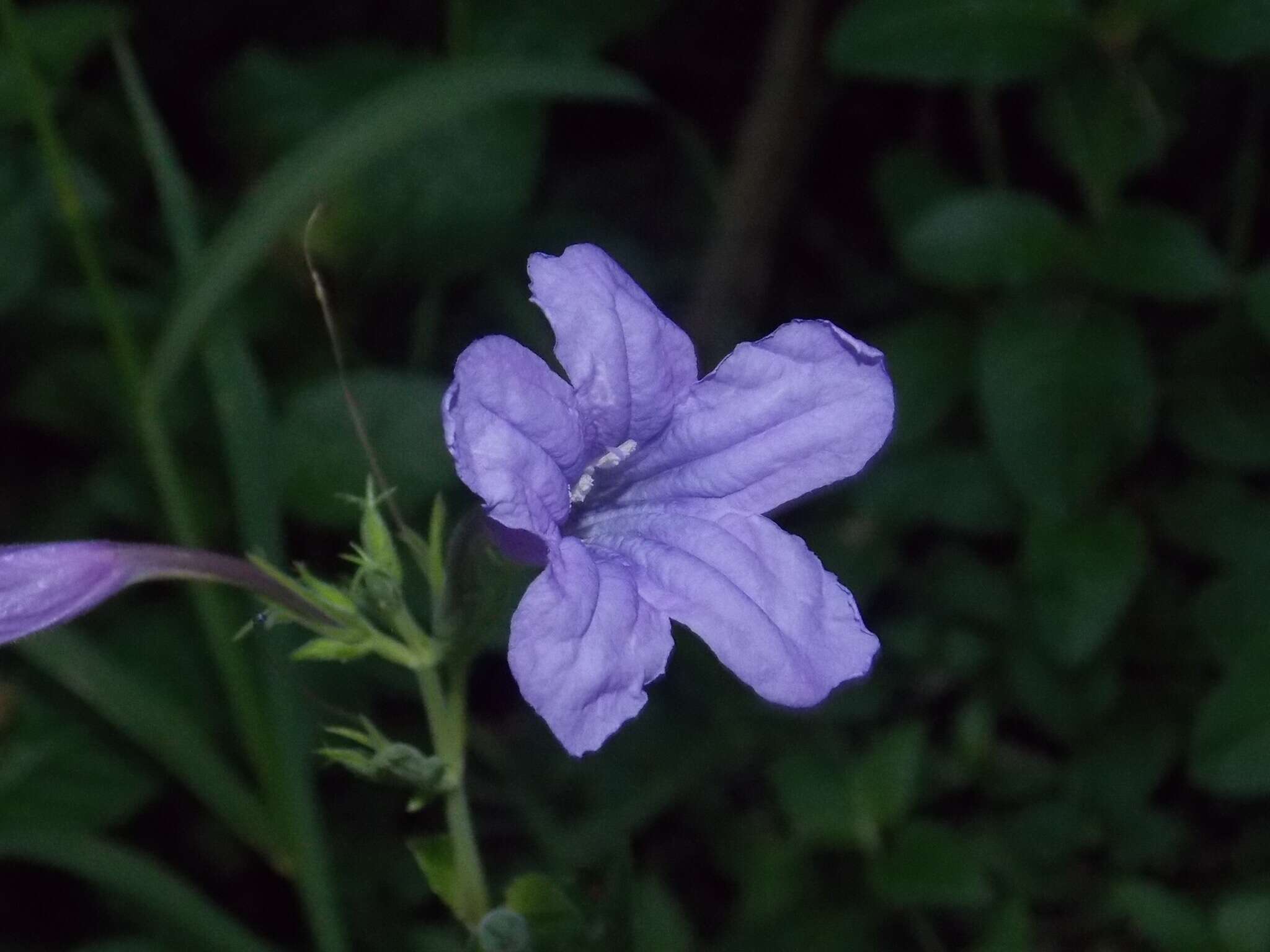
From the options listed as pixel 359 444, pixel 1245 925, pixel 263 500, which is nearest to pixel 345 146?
pixel 359 444

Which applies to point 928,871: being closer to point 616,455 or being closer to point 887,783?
point 887,783

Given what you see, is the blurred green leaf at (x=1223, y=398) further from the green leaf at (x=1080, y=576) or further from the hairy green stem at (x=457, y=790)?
the hairy green stem at (x=457, y=790)

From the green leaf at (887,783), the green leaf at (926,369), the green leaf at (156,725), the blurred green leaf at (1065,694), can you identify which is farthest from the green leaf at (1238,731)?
the green leaf at (156,725)

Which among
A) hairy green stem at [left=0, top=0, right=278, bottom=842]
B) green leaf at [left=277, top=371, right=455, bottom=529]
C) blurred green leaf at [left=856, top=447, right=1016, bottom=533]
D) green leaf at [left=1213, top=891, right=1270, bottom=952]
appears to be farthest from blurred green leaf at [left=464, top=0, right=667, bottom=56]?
green leaf at [left=1213, top=891, right=1270, bottom=952]

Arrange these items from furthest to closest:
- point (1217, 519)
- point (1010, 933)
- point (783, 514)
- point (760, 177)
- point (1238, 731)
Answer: point (760, 177)
point (783, 514)
point (1217, 519)
point (1238, 731)
point (1010, 933)

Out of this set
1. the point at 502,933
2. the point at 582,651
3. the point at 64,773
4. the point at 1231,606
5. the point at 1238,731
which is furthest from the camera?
the point at 1231,606

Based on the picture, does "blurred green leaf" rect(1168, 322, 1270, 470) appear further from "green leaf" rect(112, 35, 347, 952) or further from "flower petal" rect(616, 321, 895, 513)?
"green leaf" rect(112, 35, 347, 952)
